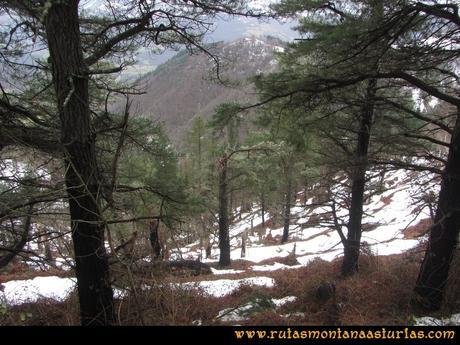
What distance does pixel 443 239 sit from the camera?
542 centimetres

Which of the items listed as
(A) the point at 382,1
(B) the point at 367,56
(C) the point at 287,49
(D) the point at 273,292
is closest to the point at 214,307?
(D) the point at 273,292

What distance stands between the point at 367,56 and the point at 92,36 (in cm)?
401

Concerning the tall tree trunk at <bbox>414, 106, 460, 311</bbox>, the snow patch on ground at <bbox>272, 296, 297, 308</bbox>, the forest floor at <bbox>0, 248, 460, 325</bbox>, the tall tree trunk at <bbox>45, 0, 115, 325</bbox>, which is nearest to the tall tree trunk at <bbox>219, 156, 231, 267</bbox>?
the forest floor at <bbox>0, 248, 460, 325</bbox>

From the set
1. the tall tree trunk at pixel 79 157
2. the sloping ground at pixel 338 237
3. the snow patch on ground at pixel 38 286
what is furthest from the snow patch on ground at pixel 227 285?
the sloping ground at pixel 338 237

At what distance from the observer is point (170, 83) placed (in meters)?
147

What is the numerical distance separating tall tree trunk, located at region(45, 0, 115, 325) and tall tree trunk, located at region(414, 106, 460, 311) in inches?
186

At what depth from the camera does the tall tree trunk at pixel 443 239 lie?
17.2 ft

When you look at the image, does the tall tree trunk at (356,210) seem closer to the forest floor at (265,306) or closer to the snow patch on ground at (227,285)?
the forest floor at (265,306)

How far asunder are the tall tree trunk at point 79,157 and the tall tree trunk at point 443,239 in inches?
186

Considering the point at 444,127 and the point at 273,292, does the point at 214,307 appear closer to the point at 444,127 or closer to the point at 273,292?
the point at 273,292

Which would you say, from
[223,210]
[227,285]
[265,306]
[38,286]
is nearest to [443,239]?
[265,306]

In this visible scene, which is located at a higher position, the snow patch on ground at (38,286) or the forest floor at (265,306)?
the forest floor at (265,306)

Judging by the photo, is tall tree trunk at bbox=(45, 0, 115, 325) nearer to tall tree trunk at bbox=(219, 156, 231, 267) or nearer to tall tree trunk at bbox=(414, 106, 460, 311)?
tall tree trunk at bbox=(414, 106, 460, 311)

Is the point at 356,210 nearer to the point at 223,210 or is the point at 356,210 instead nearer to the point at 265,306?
the point at 265,306
